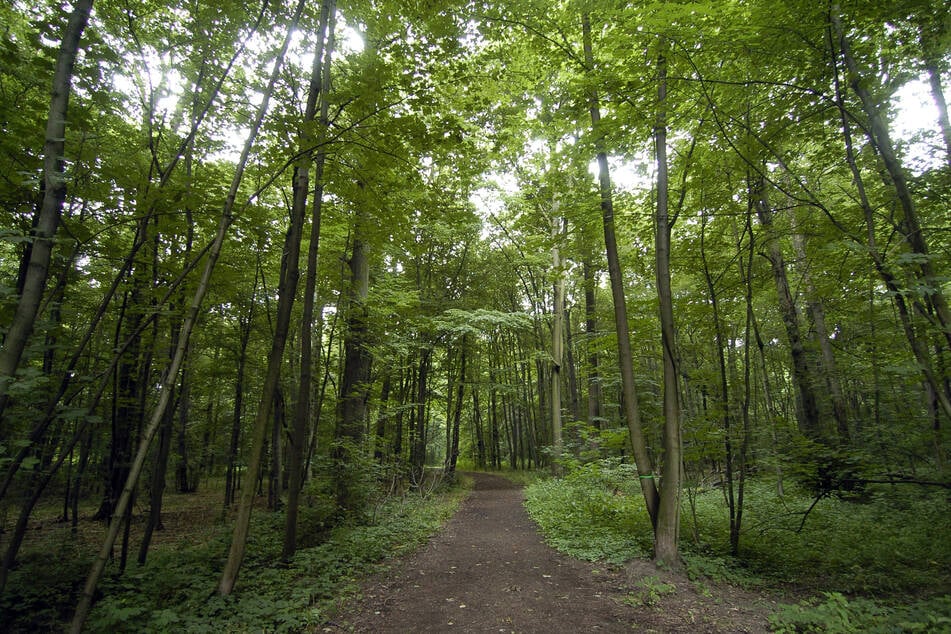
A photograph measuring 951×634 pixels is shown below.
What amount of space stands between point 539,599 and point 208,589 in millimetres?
3591

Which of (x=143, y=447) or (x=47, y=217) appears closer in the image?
(x=47, y=217)

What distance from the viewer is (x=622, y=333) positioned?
576 cm

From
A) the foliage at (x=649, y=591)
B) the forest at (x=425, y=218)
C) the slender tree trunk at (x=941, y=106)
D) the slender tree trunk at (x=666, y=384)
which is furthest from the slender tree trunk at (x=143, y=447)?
the slender tree trunk at (x=941, y=106)

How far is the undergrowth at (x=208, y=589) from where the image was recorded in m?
3.57

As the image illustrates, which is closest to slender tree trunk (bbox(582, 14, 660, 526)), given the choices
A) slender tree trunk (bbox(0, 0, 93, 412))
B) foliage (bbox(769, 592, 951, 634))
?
foliage (bbox(769, 592, 951, 634))

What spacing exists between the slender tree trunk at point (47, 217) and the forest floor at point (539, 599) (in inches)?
132

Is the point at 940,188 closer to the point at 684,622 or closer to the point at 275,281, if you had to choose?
the point at 684,622

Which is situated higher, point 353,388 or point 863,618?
point 353,388

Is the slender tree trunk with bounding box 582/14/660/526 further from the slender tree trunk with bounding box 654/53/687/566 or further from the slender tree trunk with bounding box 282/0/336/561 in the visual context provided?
the slender tree trunk with bounding box 282/0/336/561

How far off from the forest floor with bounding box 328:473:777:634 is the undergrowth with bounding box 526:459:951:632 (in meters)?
0.31

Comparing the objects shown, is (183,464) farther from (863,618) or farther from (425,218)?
(863,618)

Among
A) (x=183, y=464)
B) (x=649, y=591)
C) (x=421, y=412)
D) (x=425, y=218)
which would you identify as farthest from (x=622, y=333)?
(x=183, y=464)

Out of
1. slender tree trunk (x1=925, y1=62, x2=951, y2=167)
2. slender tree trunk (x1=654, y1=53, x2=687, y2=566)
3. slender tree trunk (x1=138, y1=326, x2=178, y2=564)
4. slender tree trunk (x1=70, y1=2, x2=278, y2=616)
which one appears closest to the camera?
slender tree trunk (x1=70, y1=2, x2=278, y2=616)

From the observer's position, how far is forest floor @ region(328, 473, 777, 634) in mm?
3717
